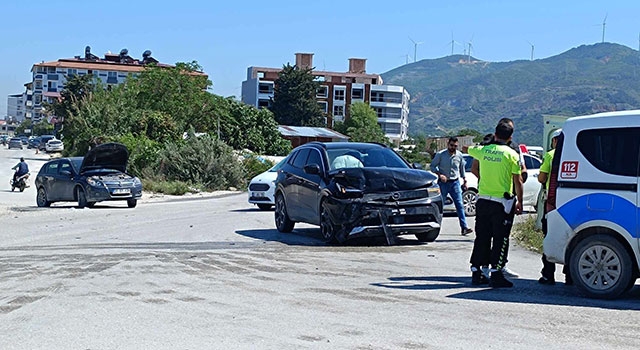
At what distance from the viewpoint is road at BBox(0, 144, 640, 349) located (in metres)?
7.29

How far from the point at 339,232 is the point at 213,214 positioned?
9.26 metres

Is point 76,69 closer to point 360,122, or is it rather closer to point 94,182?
point 360,122

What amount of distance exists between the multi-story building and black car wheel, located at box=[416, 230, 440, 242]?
390 ft

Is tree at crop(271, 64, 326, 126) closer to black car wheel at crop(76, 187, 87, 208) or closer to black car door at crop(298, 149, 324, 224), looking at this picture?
black car wheel at crop(76, 187, 87, 208)

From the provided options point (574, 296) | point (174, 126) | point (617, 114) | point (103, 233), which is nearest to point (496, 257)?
point (574, 296)

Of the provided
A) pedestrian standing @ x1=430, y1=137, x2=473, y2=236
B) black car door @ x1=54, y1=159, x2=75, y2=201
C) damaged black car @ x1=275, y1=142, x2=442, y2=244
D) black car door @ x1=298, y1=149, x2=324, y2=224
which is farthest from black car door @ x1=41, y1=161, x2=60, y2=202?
pedestrian standing @ x1=430, y1=137, x2=473, y2=236

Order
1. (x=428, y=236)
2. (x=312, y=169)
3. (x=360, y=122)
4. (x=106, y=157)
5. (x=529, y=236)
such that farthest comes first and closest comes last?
(x=360, y=122)
(x=106, y=157)
(x=529, y=236)
(x=312, y=169)
(x=428, y=236)

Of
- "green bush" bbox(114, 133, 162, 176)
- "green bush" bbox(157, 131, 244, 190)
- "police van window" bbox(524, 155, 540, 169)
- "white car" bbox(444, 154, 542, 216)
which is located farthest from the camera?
"green bush" bbox(114, 133, 162, 176)

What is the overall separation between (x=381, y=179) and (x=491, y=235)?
4.11 meters

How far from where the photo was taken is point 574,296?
960 centimetres

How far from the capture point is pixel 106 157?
26.4 metres

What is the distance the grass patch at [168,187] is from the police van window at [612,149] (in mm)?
27653

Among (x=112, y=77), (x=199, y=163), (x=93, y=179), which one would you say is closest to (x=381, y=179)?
(x=93, y=179)

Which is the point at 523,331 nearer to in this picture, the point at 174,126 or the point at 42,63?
the point at 174,126
